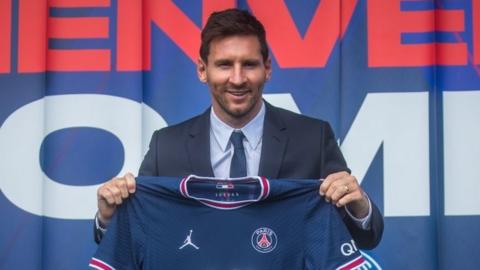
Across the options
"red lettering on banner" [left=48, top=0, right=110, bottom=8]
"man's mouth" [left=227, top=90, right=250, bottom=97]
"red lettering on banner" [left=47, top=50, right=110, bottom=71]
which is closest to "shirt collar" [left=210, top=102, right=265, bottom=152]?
"man's mouth" [left=227, top=90, right=250, bottom=97]

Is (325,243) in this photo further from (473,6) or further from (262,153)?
(473,6)

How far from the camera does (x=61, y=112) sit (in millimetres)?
2615

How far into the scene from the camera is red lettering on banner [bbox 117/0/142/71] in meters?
2.59

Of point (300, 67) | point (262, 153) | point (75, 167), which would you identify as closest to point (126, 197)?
point (262, 153)

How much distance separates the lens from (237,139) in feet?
6.24

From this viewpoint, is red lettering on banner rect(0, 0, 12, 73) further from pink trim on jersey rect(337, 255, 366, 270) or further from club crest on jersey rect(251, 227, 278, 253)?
pink trim on jersey rect(337, 255, 366, 270)

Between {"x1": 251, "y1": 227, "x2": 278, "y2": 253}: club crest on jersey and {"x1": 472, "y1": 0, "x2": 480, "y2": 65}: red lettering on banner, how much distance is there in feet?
4.42

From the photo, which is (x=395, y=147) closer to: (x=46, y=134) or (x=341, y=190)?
(x=341, y=190)

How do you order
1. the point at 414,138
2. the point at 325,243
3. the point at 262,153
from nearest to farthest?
the point at 325,243
the point at 262,153
the point at 414,138

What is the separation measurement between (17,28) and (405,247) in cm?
177

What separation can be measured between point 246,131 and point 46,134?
3.44 feet

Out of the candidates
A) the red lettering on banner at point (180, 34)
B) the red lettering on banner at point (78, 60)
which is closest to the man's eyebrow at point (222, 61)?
the red lettering on banner at point (180, 34)

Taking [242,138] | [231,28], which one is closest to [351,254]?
[242,138]

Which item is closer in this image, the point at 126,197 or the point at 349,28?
the point at 126,197
